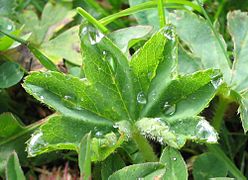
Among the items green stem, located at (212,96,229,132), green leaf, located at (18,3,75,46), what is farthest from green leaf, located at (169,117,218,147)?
green leaf, located at (18,3,75,46)

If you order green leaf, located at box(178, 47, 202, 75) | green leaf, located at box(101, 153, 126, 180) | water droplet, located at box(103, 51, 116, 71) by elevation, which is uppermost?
water droplet, located at box(103, 51, 116, 71)

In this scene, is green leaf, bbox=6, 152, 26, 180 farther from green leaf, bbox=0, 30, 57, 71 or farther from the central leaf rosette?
green leaf, bbox=0, 30, 57, 71

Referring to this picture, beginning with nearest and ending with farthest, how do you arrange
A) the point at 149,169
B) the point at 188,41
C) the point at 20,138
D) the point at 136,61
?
the point at 149,169 < the point at 136,61 < the point at 20,138 < the point at 188,41

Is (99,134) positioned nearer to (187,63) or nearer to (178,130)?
(178,130)

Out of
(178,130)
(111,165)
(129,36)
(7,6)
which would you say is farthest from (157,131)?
(7,6)

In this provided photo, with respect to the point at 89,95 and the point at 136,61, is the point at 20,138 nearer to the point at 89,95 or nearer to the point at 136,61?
the point at 89,95

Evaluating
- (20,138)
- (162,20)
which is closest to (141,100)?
(162,20)

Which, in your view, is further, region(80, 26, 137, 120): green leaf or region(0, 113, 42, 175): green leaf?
region(0, 113, 42, 175): green leaf
